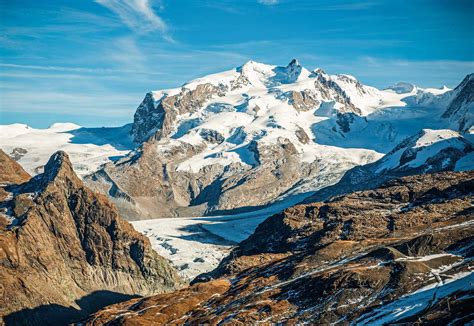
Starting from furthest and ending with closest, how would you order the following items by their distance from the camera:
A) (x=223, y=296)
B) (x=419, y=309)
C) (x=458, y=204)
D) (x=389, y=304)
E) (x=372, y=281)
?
(x=458, y=204) < (x=223, y=296) < (x=372, y=281) < (x=389, y=304) < (x=419, y=309)

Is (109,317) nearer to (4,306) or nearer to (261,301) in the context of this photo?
(261,301)

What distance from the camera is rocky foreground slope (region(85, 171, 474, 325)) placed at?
111m

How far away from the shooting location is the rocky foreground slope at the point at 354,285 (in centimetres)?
11100

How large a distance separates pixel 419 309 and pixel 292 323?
24643 millimetres

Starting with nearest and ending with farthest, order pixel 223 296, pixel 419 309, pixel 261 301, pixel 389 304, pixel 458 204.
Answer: pixel 419 309 → pixel 389 304 → pixel 261 301 → pixel 223 296 → pixel 458 204

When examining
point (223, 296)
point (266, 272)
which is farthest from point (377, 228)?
point (223, 296)

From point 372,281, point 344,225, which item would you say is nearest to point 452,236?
point 372,281

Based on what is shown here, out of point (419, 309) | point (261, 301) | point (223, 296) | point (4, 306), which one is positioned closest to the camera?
point (419, 309)

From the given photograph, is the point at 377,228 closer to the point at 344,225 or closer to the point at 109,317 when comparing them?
the point at 344,225

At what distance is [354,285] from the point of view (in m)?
124

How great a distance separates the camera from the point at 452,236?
5266 inches

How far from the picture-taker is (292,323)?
12019cm

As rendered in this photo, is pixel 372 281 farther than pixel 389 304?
Yes

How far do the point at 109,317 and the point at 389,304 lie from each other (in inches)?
2616
